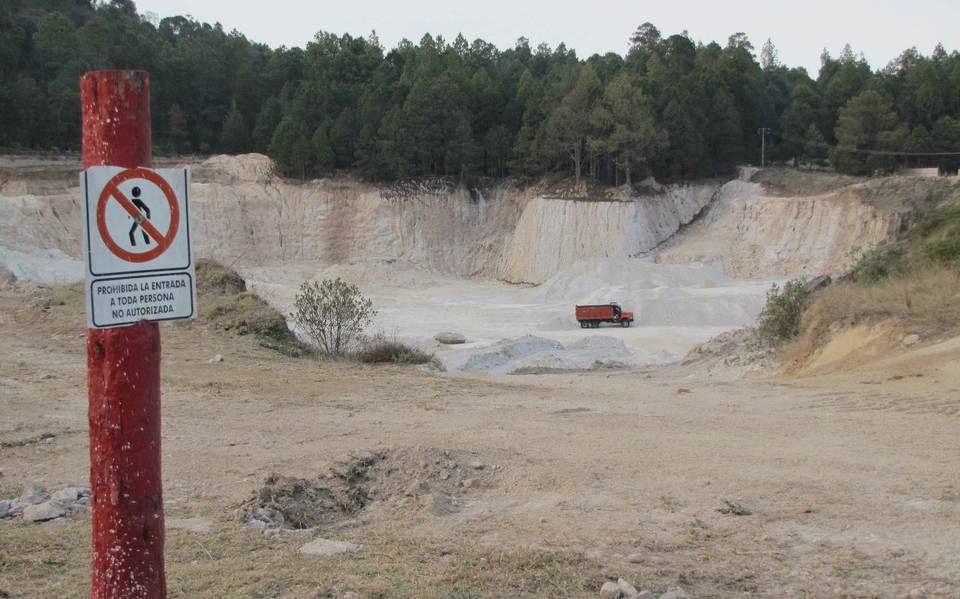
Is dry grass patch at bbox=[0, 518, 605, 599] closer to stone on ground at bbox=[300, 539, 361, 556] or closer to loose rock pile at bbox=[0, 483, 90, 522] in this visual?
stone on ground at bbox=[300, 539, 361, 556]

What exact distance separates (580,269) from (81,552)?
4747 cm

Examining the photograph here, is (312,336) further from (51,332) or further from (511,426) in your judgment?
(511,426)

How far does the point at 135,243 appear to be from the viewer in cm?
426

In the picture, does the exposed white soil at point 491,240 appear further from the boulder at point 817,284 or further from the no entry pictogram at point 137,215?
the no entry pictogram at point 137,215

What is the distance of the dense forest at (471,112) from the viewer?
6266 centimetres

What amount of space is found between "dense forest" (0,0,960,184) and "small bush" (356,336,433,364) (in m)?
37.4

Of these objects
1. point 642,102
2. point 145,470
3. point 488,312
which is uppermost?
point 642,102

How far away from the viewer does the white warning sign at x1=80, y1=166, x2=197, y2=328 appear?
4172mm

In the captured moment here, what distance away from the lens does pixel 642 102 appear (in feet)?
205

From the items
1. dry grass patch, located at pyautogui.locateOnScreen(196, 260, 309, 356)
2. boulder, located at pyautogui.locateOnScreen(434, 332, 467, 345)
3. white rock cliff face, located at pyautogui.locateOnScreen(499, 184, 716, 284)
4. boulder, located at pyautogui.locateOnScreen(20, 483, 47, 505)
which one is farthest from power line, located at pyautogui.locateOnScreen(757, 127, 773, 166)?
boulder, located at pyautogui.locateOnScreen(20, 483, 47, 505)

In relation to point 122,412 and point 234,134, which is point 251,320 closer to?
point 122,412

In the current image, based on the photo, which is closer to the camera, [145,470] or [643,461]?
[145,470]

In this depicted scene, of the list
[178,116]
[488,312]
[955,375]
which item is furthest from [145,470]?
[178,116]

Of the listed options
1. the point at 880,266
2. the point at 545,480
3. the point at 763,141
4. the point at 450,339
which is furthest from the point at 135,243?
the point at 763,141
